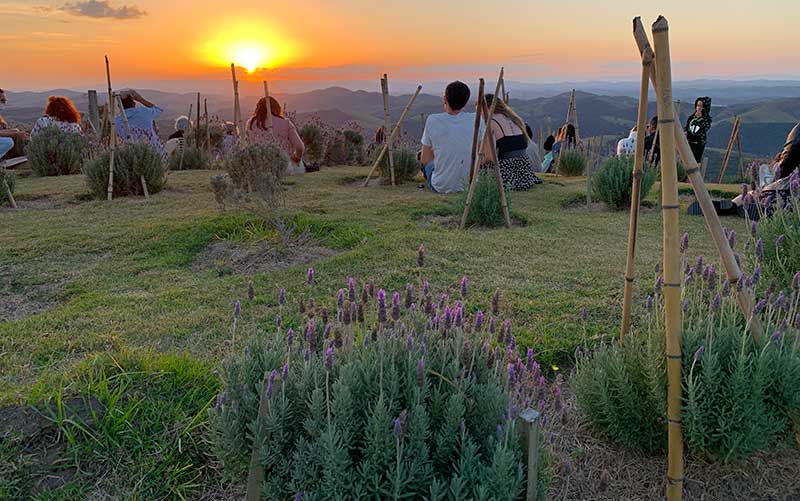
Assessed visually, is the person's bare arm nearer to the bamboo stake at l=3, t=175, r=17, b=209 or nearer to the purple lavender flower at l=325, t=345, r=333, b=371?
the bamboo stake at l=3, t=175, r=17, b=209

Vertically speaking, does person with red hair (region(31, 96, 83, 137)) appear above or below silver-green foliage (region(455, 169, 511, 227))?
above

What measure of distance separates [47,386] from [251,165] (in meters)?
3.56

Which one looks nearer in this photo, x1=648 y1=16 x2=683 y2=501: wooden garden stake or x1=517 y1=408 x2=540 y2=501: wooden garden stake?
x1=517 y1=408 x2=540 y2=501: wooden garden stake

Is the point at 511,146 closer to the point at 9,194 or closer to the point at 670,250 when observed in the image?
the point at 9,194

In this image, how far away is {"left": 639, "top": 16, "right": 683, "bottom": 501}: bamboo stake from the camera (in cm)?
195

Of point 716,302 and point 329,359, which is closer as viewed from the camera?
point 329,359

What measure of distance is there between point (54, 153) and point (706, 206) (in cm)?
A: 1208

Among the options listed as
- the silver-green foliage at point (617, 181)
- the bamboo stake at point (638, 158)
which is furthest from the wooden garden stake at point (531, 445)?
the silver-green foliage at point (617, 181)

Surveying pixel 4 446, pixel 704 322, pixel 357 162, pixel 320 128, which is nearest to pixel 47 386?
pixel 4 446

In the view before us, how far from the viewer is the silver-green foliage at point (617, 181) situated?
782cm

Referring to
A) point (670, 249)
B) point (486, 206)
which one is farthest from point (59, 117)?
point (670, 249)

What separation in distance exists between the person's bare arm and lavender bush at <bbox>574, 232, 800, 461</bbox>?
6922 mm

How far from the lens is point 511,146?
9125 millimetres

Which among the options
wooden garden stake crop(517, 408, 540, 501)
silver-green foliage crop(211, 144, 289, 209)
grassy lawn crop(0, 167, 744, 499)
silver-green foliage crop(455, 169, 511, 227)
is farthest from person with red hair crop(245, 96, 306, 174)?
wooden garden stake crop(517, 408, 540, 501)
